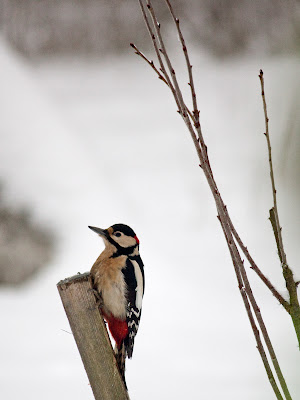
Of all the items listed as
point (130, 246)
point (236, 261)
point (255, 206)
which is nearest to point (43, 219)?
point (255, 206)

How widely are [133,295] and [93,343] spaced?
460mm

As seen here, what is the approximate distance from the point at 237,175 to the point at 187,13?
86cm

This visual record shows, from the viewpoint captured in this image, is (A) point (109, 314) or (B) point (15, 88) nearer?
(A) point (109, 314)

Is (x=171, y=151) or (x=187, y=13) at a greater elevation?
(x=187, y=13)

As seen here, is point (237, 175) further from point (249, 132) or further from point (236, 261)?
point (236, 261)

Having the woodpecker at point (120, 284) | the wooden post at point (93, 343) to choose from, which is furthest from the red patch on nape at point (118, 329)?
the wooden post at point (93, 343)

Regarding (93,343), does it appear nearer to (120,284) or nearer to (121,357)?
(121,357)

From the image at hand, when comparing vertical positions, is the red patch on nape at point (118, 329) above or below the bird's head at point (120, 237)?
below

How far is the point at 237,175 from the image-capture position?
2795 millimetres

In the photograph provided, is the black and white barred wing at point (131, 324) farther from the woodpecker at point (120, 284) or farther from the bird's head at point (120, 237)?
the bird's head at point (120, 237)

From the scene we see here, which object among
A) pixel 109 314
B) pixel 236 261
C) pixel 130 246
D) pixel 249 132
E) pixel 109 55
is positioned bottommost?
pixel 236 261

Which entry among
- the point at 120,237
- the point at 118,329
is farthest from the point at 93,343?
the point at 120,237

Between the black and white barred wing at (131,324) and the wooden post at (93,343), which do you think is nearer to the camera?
the wooden post at (93,343)

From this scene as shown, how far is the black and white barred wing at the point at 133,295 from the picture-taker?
1585 millimetres
